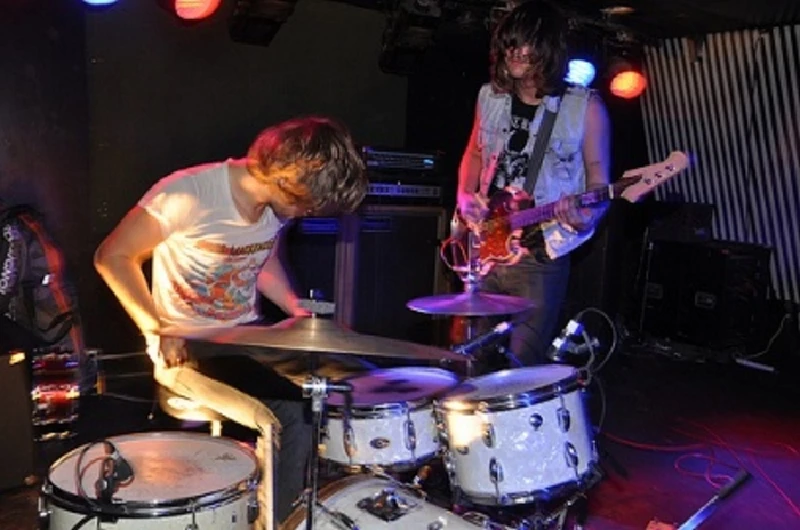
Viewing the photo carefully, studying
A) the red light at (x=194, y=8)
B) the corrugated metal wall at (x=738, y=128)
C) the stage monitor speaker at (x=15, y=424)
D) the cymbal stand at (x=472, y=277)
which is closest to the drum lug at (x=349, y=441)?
the cymbal stand at (x=472, y=277)

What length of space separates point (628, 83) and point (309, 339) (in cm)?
503

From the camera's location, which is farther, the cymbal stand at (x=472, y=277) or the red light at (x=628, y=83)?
the red light at (x=628, y=83)

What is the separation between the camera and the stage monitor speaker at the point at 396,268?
208 inches

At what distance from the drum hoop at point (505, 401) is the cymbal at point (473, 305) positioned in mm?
449

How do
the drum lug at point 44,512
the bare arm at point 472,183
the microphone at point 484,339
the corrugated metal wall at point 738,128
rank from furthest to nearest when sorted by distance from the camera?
the corrugated metal wall at point 738,128 < the bare arm at point 472,183 < the microphone at point 484,339 < the drum lug at point 44,512

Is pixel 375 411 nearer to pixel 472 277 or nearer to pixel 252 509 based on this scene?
pixel 252 509

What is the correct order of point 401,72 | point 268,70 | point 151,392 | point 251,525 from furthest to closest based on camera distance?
point 401,72 → point 268,70 → point 151,392 → point 251,525

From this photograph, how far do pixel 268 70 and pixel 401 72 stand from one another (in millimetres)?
995

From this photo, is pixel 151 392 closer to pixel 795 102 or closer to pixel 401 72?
pixel 401 72

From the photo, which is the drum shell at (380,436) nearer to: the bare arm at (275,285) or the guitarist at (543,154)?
the bare arm at (275,285)

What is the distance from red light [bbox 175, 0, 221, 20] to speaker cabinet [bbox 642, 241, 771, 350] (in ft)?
13.2

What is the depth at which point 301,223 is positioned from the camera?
16.7 feet

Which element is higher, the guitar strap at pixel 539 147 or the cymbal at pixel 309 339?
the guitar strap at pixel 539 147

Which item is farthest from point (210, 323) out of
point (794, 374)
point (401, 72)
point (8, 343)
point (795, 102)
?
point (795, 102)
